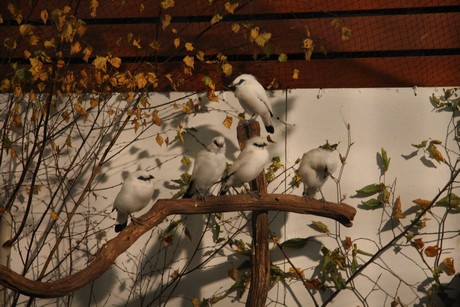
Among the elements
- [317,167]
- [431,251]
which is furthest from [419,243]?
[317,167]

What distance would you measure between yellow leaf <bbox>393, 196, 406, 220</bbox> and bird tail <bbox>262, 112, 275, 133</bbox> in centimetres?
82

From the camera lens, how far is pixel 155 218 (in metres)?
2.92

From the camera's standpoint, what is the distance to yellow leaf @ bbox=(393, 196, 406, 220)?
12.0 ft

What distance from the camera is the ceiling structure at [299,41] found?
3873 millimetres

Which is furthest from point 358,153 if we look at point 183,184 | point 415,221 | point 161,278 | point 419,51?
point 161,278

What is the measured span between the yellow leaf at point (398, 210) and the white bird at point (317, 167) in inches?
20.4

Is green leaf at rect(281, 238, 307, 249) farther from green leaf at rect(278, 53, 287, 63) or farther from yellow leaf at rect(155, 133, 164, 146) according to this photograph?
green leaf at rect(278, 53, 287, 63)

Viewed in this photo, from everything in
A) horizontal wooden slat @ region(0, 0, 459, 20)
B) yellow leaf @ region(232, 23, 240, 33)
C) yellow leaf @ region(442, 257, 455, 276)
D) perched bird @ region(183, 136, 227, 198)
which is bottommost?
yellow leaf @ region(442, 257, 455, 276)

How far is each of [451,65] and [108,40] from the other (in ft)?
6.76

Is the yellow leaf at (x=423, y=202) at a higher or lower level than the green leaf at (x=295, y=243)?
higher

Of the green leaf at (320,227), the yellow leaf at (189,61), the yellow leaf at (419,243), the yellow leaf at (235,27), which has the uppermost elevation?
the yellow leaf at (235,27)

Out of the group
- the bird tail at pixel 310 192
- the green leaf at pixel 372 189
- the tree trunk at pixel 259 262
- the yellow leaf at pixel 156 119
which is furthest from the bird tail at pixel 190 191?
the green leaf at pixel 372 189

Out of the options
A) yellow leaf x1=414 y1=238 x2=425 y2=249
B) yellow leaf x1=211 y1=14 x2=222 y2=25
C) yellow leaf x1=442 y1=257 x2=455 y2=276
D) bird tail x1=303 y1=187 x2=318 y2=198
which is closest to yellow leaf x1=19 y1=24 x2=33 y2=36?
yellow leaf x1=211 y1=14 x2=222 y2=25

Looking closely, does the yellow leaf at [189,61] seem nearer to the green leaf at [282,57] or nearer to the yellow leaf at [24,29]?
the green leaf at [282,57]
